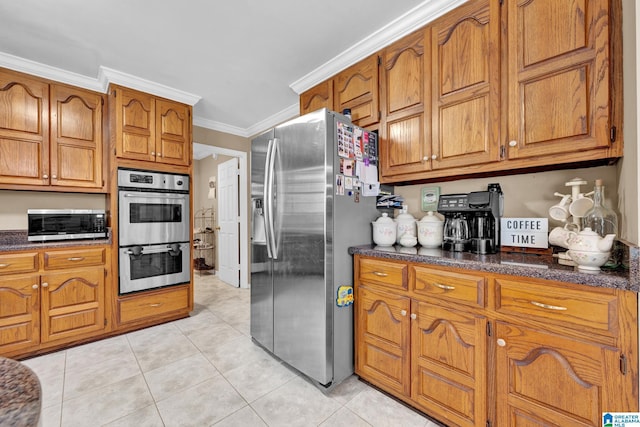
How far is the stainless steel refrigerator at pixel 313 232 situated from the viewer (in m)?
1.74

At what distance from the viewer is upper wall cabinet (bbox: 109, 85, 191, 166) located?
2.61 metres

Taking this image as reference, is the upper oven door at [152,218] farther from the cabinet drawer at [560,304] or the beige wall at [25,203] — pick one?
the cabinet drawer at [560,304]

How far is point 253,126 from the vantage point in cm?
405

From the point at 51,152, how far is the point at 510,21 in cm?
370

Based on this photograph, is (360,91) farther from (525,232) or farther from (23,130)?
(23,130)

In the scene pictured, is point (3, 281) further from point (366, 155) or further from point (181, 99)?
point (366, 155)

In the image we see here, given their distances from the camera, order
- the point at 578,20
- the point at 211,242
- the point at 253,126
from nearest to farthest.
→ the point at 578,20 → the point at 253,126 → the point at 211,242

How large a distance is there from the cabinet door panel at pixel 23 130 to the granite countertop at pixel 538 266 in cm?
306

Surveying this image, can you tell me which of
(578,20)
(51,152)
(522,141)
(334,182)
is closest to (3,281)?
(51,152)

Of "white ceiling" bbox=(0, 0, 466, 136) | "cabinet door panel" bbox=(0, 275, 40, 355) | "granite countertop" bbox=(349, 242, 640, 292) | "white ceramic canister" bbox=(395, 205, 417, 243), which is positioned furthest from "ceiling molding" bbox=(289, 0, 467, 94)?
"cabinet door panel" bbox=(0, 275, 40, 355)

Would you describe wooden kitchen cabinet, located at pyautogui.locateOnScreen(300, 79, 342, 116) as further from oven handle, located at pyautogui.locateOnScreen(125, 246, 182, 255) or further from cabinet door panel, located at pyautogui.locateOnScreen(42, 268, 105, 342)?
cabinet door panel, located at pyautogui.locateOnScreen(42, 268, 105, 342)

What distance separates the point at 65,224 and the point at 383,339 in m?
2.94

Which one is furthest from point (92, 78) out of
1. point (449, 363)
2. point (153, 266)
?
point (449, 363)

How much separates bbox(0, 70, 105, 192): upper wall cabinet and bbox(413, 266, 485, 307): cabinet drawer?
311cm
